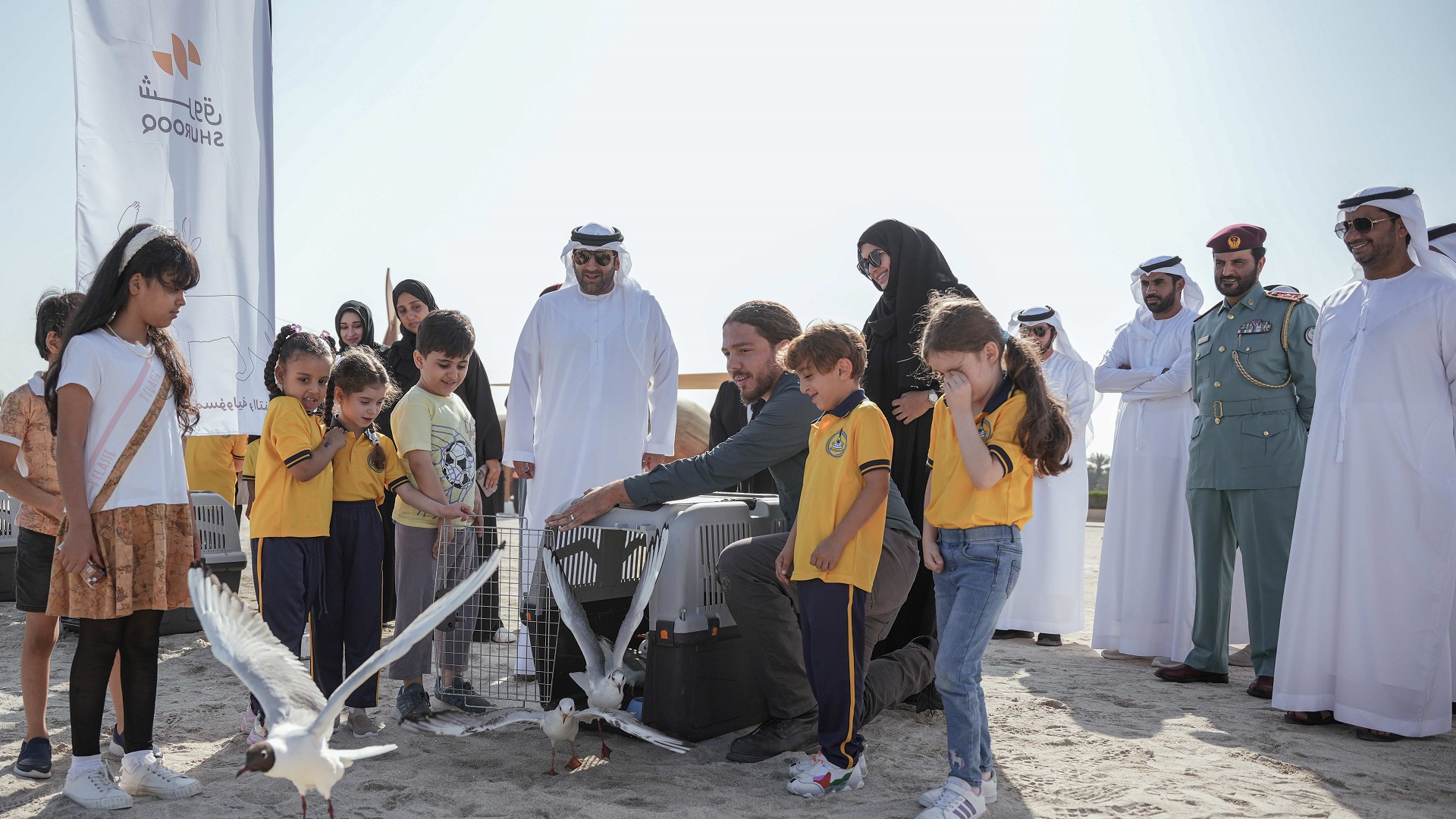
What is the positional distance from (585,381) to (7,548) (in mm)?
4421

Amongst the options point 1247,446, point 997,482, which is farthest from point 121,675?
point 1247,446

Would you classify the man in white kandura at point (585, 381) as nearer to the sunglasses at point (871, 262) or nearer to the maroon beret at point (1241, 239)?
the sunglasses at point (871, 262)

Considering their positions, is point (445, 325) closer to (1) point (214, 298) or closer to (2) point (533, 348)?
(2) point (533, 348)

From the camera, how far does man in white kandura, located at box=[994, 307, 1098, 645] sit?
5785 millimetres

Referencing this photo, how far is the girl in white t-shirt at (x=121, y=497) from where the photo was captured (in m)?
2.55

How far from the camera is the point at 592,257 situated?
14.4 ft

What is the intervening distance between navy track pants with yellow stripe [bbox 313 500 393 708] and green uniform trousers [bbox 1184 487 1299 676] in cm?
367

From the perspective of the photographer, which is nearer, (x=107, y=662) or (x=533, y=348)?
(x=107, y=662)

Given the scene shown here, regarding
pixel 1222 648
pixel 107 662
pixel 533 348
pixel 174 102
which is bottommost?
pixel 1222 648

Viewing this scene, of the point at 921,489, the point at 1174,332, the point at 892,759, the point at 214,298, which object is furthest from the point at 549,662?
the point at 1174,332

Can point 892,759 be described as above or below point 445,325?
below

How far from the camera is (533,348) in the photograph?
4.54m

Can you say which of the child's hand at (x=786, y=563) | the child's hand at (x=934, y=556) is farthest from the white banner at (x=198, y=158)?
the child's hand at (x=934, y=556)

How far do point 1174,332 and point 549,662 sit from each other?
407 centimetres
